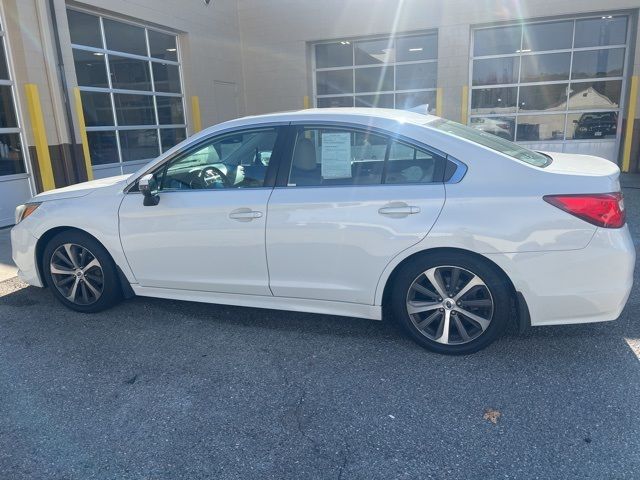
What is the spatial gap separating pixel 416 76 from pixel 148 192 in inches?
441

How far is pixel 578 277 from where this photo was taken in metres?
3.00

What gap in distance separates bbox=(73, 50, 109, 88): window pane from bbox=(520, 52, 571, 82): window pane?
9.89 meters

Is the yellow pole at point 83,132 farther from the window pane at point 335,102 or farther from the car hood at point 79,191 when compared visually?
the window pane at point 335,102

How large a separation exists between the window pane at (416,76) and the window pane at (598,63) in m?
3.42

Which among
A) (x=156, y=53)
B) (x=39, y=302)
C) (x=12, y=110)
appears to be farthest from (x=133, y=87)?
(x=39, y=302)

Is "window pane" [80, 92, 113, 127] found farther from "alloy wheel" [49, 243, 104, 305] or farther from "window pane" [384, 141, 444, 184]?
"window pane" [384, 141, 444, 184]

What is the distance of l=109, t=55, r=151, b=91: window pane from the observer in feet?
33.4

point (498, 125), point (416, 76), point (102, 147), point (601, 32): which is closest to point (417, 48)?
point (416, 76)

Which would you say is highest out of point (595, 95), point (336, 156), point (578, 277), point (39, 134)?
point (595, 95)

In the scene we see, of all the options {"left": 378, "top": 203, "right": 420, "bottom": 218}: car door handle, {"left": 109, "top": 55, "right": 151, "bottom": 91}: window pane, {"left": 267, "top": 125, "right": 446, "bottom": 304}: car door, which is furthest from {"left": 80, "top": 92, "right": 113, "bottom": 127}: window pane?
{"left": 378, "top": 203, "right": 420, "bottom": 218}: car door handle

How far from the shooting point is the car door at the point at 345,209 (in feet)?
10.6

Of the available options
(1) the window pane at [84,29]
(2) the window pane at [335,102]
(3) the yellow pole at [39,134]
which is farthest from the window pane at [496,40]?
(3) the yellow pole at [39,134]

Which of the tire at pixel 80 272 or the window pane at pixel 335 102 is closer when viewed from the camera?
the tire at pixel 80 272

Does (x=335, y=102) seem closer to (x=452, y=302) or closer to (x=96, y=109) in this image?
(x=96, y=109)
